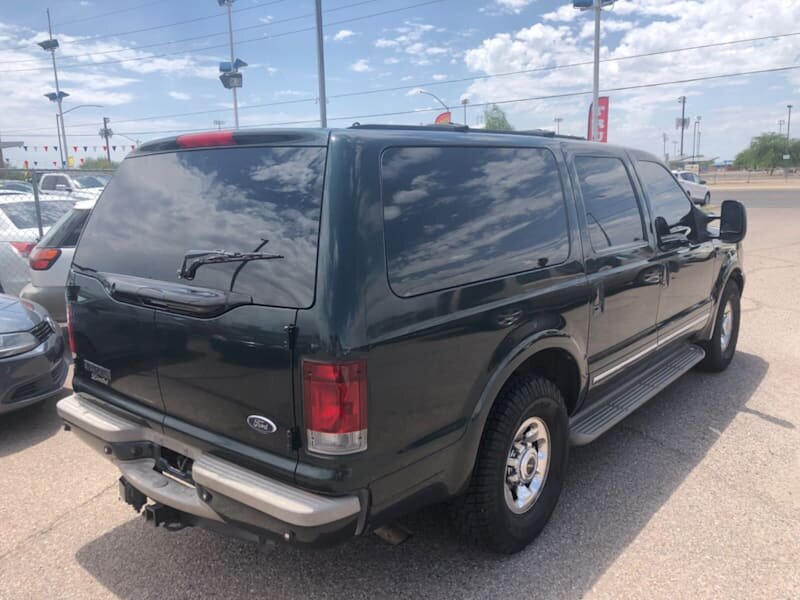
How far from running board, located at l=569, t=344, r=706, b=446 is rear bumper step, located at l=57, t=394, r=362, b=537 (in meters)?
1.66

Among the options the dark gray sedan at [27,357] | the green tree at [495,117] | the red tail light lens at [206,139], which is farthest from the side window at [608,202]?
the green tree at [495,117]

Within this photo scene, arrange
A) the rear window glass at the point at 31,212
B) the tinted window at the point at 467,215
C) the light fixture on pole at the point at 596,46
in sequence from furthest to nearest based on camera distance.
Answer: the light fixture on pole at the point at 596,46
the rear window glass at the point at 31,212
the tinted window at the point at 467,215

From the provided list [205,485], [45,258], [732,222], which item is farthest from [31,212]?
[732,222]

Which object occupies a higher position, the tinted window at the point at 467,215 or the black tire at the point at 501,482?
the tinted window at the point at 467,215

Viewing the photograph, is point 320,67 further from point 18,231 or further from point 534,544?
point 534,544

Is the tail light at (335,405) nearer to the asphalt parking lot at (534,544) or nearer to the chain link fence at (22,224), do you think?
the asphalt parking lot at (534,544)

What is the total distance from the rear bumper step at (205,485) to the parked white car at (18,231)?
5166 millimetres

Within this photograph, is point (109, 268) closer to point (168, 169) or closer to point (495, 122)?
point (168, 169)

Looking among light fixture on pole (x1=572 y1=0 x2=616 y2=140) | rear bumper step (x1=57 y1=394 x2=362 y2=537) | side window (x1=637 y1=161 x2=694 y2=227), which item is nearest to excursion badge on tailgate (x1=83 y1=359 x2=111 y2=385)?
rear bumper step (x1=57 y1=394 x2=362 y2=537)

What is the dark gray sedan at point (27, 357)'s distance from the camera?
4.02m

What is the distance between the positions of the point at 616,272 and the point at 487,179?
46.2 inches

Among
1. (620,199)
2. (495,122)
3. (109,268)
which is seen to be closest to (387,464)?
(109,268)

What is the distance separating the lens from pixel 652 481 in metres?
3.51

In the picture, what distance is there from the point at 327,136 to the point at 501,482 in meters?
1.64
